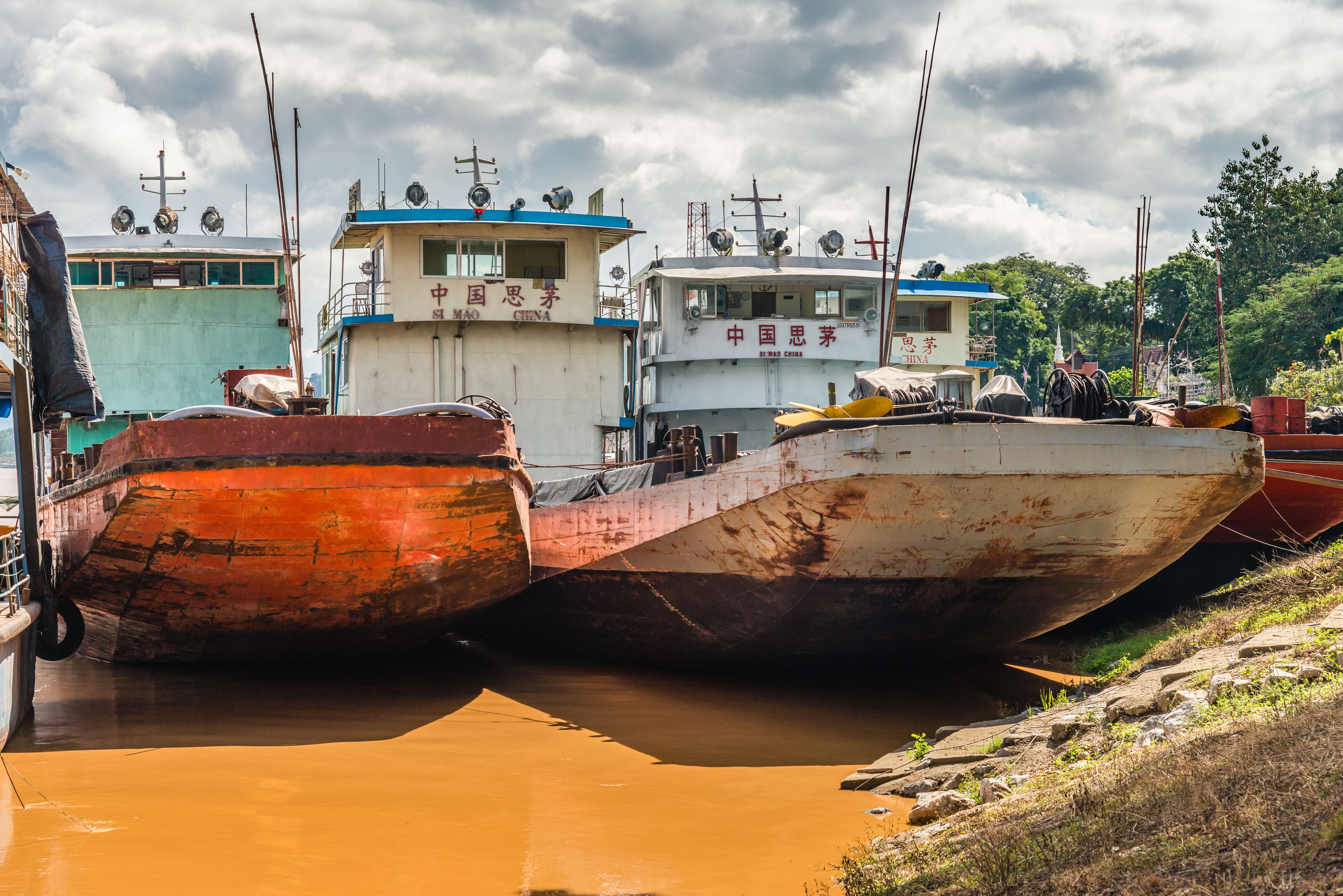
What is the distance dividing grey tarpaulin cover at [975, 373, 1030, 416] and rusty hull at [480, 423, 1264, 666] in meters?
1.19

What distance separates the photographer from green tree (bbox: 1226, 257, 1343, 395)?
33094 millimetres

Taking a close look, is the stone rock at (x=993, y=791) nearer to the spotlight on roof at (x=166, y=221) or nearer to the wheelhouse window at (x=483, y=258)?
the wheelhouse window at (x=483, y=258)

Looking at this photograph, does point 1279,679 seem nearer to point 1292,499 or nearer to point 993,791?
point 993,791

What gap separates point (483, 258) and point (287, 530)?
801 cm

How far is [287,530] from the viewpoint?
26.7ft

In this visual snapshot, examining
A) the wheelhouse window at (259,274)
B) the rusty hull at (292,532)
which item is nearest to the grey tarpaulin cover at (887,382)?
the rusty hull at (292,532)

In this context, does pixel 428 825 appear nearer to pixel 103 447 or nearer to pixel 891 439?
pixel 891 439

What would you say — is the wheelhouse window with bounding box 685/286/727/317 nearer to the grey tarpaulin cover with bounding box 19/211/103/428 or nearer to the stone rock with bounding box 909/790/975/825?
the grey tarpaulin cover with bounding box 19/211/103/428

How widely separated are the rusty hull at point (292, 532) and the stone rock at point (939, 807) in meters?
4.22

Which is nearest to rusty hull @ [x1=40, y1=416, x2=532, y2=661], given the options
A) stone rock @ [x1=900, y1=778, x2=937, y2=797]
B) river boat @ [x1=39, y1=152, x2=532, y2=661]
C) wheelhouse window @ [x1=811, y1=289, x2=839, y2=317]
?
river boat @ [x1=39, y1=152, x2=532, y2=661]

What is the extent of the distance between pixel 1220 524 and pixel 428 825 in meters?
8.55

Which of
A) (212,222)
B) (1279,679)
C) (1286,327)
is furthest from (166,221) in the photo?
(1286,327)

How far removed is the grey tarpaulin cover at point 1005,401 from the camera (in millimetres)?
9078

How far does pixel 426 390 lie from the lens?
50.4 ft
